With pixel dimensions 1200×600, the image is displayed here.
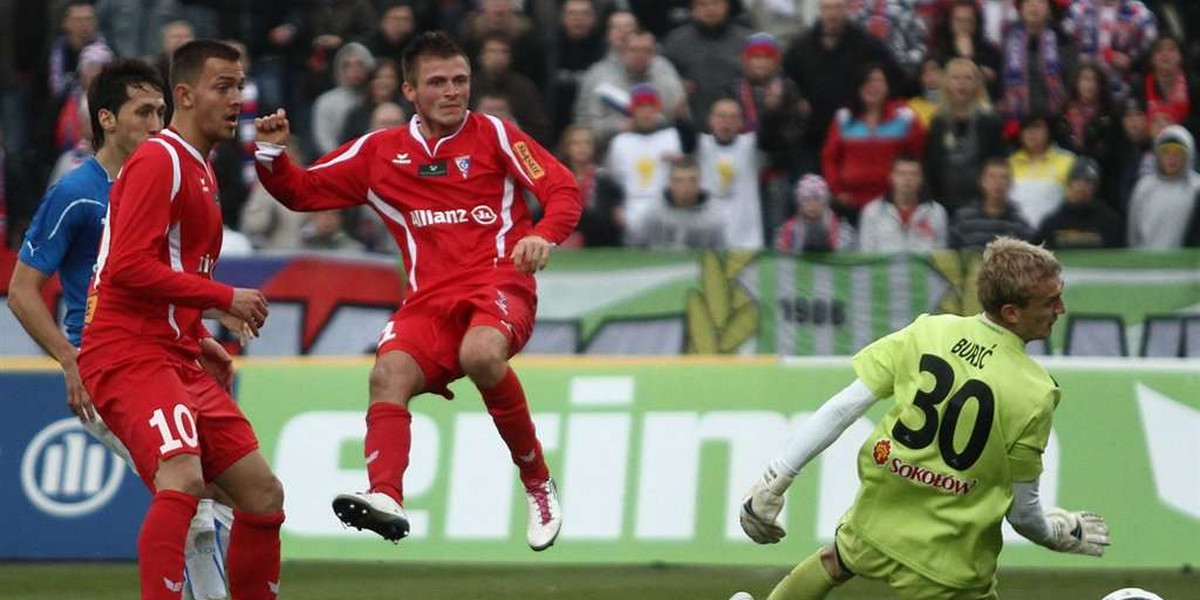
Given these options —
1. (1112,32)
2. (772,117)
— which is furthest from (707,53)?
(1112,32)

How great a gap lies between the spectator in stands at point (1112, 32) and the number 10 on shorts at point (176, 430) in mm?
10552

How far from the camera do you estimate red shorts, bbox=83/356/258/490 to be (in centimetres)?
810

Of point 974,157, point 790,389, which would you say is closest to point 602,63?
point 974,157

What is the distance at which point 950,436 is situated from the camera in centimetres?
764

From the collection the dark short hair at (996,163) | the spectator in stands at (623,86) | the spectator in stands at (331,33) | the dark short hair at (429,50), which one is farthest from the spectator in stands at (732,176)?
the dark short hair at (429,50)

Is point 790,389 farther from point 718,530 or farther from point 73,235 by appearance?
point 73,235

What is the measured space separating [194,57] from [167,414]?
4.40 feet

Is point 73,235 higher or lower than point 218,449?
higher

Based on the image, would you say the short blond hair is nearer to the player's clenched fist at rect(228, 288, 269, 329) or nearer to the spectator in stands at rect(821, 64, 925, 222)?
the player's clenched fist at rect(228, 288, 269, 329)

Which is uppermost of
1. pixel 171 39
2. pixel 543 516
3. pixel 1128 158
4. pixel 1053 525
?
pixel 171 39

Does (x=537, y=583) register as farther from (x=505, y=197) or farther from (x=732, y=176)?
(x=732, y=176)

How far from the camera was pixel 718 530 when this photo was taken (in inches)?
476

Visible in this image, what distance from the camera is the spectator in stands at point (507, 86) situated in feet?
54.7

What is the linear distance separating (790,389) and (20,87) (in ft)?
28.3
